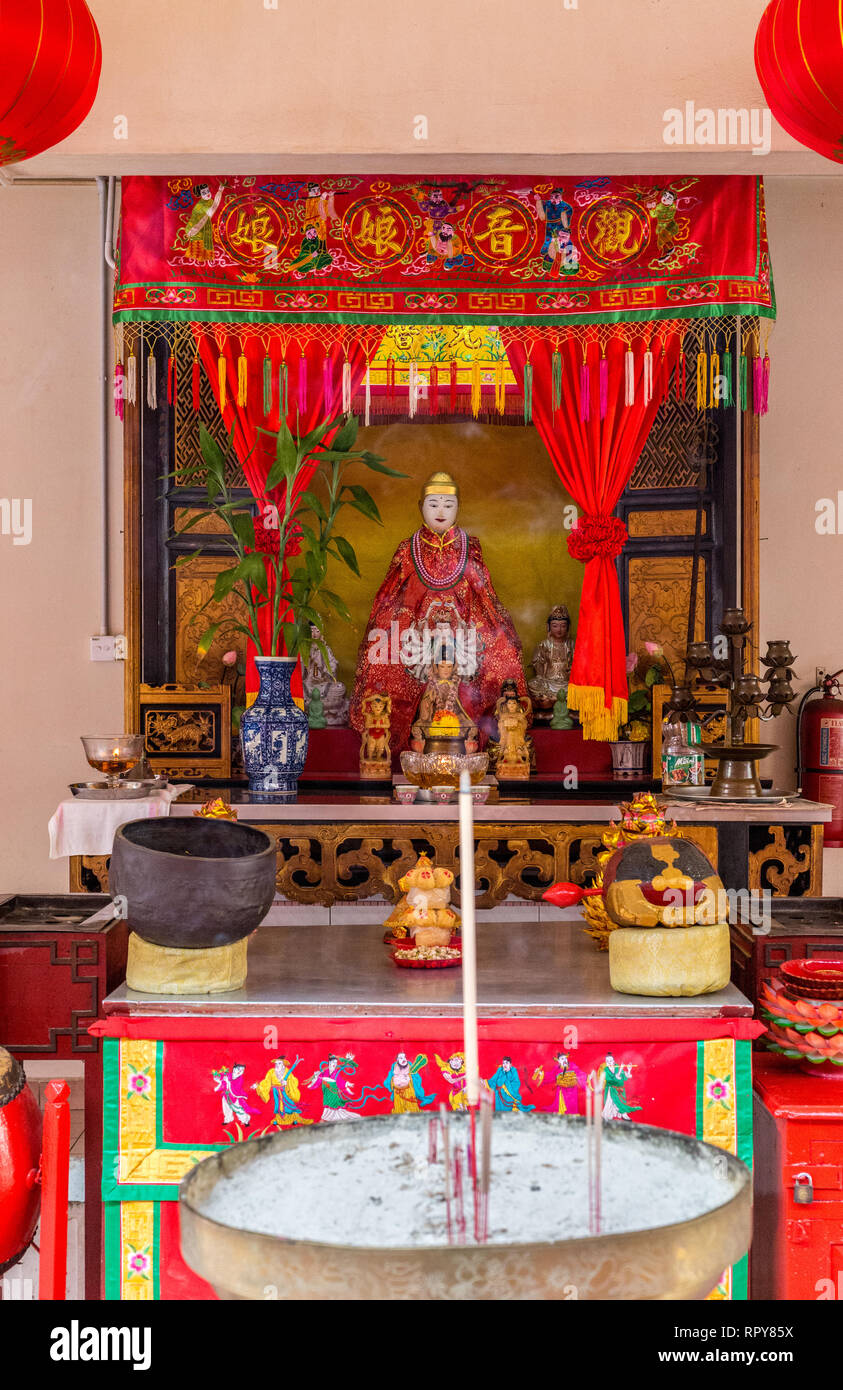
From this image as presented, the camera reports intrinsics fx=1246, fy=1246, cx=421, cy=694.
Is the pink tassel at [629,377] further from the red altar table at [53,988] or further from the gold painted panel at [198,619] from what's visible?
the red altar table at [53,988]

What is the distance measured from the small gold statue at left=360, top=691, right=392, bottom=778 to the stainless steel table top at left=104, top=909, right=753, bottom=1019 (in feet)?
7.87

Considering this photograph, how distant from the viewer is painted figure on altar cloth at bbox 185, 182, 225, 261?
174 inches

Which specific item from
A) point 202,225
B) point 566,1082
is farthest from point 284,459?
point 566,1082

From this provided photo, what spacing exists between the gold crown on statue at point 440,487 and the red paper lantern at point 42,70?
302cm

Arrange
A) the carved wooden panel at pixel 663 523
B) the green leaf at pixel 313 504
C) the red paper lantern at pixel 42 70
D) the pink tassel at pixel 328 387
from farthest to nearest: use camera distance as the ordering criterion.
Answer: the carved wooden panel at pixel 663 523 < the pink tassel at pixel 328 387 < the green leaf at pixel 313 504 < the red paper lantern at pixel 42 70

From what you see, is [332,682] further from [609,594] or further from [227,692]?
[609,594]

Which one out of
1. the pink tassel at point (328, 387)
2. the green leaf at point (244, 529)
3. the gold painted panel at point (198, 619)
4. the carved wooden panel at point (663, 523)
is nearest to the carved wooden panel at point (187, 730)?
the gold painted panel at point (198, 619)

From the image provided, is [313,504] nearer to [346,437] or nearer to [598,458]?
[346,437]

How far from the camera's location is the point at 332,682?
5719 mm

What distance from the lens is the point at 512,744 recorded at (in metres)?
5.17

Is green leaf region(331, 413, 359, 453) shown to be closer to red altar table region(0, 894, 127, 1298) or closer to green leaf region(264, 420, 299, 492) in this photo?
green leaf region(264, 420, 299, 492)

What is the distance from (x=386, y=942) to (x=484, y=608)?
314 centimetres

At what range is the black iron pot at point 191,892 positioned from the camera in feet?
7.09

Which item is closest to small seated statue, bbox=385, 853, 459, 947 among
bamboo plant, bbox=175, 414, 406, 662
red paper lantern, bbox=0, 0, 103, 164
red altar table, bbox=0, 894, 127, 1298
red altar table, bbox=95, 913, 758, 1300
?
red altar table, bbox=95, 913, 758, 1300
